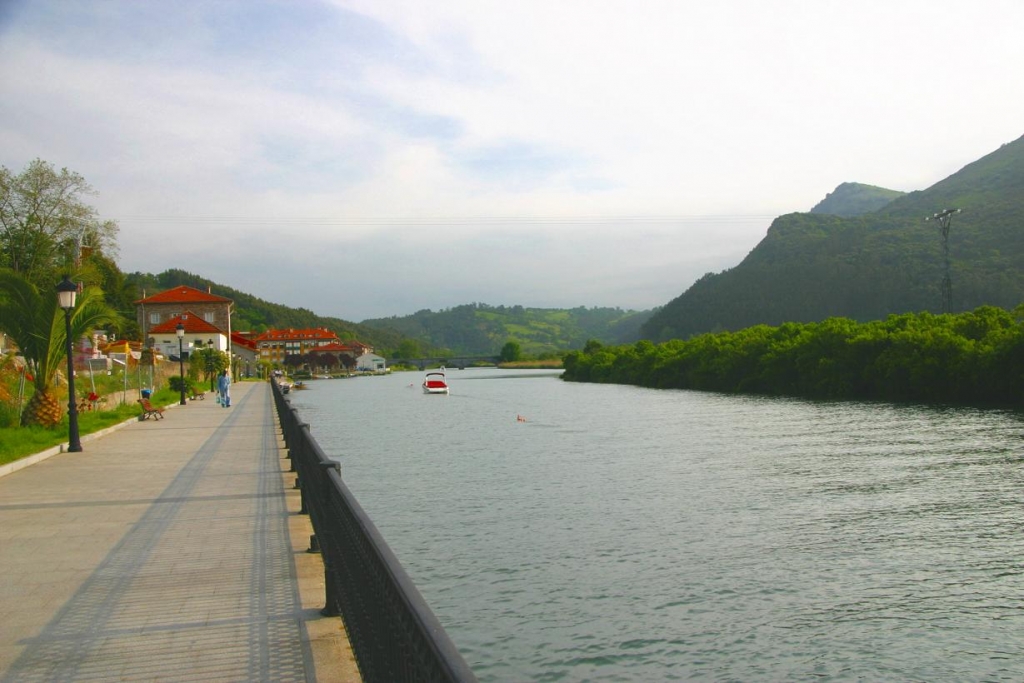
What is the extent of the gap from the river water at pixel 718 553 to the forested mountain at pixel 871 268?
2372 inches

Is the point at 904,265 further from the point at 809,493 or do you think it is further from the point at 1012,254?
the point at 809,493

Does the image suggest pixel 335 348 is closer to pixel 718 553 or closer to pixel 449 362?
pixel 449 362

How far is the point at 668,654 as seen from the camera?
308 inches

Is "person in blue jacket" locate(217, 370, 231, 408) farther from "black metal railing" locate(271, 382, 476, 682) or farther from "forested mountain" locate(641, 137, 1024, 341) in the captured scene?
"forested mountain" locate(641, 137, 1024, 341)

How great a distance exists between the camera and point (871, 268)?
291 ft

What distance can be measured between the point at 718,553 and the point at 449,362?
532 ft

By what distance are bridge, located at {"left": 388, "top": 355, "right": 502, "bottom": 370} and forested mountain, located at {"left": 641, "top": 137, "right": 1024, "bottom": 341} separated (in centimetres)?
5995

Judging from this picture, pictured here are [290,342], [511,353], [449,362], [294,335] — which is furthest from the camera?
[294,335]

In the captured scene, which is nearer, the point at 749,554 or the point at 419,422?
the point at 749,554

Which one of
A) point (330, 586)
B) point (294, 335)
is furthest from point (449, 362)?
point (330, 586)

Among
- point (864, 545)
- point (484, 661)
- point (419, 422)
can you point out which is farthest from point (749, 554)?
point (419, 422)

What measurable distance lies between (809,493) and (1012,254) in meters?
77.7

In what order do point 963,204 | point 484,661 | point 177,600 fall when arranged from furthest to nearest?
point 963,204, point 484,661, point 177,600

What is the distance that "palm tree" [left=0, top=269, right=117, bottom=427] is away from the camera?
61.5 ft
